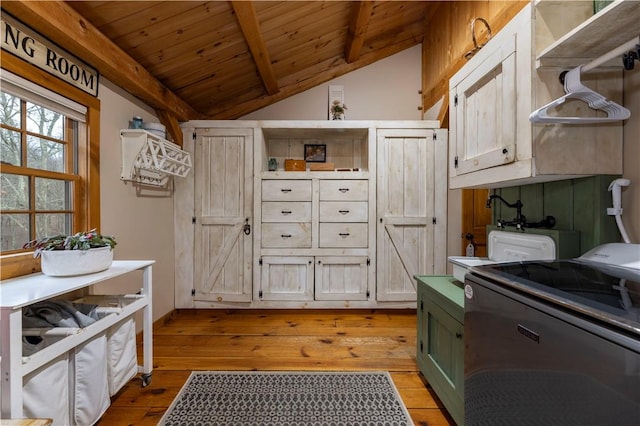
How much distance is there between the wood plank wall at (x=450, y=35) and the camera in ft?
7.15

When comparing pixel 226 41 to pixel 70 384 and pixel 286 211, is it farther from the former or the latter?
pixel 70 384

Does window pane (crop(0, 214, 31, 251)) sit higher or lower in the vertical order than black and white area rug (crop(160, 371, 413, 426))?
higher

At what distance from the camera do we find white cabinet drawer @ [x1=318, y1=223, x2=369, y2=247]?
3.09 metres

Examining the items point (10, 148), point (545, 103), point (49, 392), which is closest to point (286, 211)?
point (10, 148)

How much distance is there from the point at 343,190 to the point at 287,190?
0.61 meters

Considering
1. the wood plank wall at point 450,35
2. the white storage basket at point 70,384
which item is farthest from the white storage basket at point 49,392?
the wood plank wall at point 450,35

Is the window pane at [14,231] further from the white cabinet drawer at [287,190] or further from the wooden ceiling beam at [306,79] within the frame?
the wooden ceiling beam at [306,79]

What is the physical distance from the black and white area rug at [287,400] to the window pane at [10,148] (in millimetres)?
1628

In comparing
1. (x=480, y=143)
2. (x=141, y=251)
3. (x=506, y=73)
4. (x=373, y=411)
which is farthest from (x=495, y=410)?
(x=141, y=251)

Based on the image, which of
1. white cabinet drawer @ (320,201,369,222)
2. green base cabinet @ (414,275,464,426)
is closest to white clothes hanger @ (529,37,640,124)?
green base cabinet @ (414,275,464,426)

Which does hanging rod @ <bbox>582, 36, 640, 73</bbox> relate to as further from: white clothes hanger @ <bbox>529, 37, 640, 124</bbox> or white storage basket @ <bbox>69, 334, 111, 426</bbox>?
white storage basket @ <bbox>69, 334, 111, 426</bbox>

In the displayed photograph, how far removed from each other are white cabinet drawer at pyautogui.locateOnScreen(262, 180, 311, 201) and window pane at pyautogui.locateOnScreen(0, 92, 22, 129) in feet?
6.08

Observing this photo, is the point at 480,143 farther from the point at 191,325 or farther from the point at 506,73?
the point at 191,325

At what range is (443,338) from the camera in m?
1.62
